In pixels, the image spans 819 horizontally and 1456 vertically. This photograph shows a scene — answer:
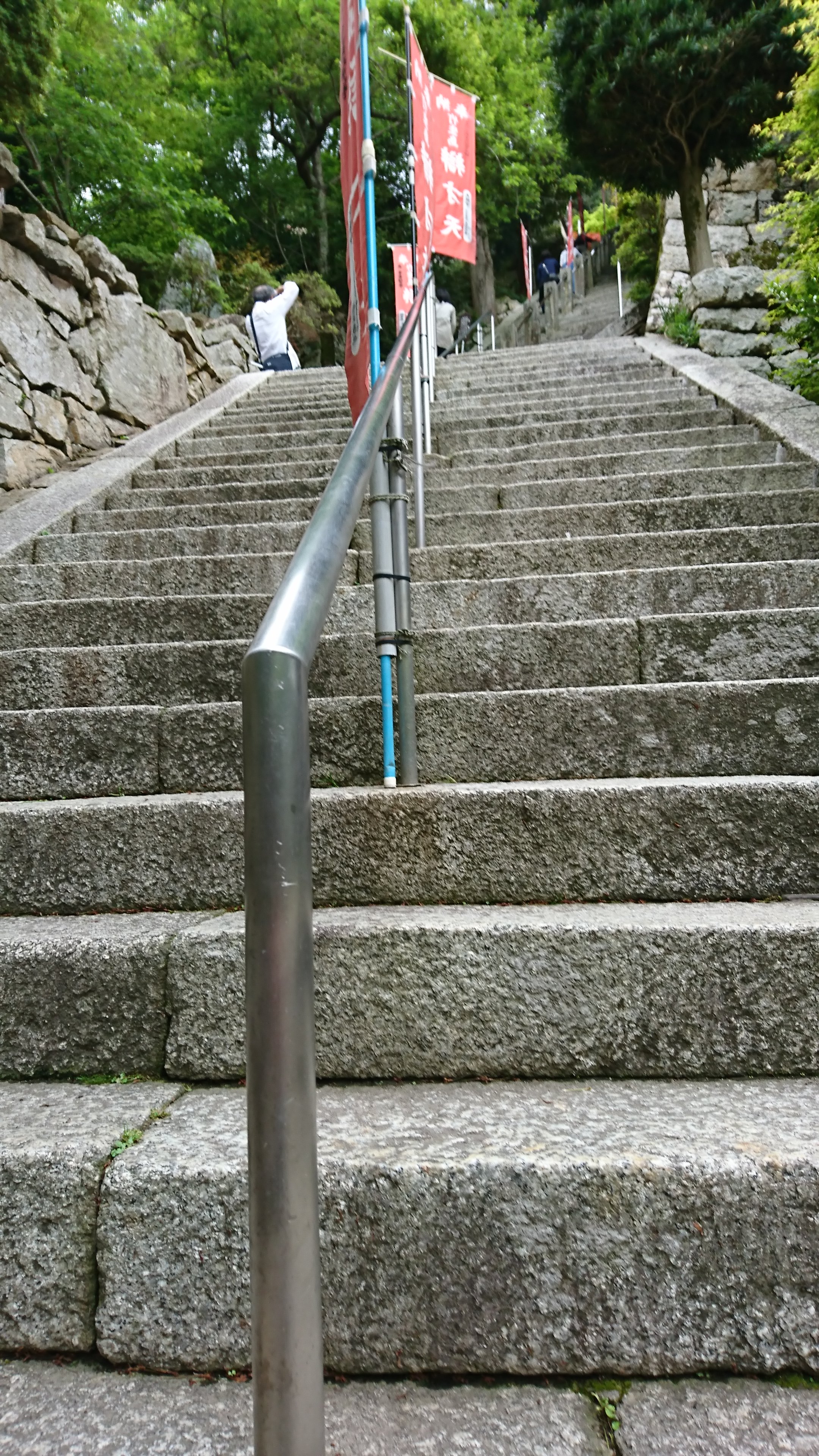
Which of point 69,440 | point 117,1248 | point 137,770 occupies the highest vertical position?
point 69,440

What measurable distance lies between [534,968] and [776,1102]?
399mm

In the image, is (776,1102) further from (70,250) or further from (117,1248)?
(70,250)

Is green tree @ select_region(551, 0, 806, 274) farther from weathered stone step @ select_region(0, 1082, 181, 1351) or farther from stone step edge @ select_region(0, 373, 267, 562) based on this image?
weathered stone step @ select_region(0, 1082, 181, 1351)

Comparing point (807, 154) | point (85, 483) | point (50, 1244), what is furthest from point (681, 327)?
point (50, 1244)

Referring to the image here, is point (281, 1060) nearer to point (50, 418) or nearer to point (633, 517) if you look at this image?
point (633, 517)

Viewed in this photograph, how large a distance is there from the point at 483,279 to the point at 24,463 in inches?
671

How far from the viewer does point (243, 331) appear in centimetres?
916

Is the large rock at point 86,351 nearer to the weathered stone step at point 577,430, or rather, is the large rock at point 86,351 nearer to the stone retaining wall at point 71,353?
the stone retaining wall at point 71,353

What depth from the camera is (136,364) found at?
609cm

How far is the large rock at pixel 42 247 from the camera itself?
5.01 meters

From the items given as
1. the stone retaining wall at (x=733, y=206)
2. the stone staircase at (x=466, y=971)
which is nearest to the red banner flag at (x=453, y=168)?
the stone staircase at (x=466, y=971)

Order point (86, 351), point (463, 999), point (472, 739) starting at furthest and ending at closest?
point (86, 351) < point (472, 739) < point (463, 999)

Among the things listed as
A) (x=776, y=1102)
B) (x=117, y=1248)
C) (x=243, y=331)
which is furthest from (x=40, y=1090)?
(x=243, y=331)

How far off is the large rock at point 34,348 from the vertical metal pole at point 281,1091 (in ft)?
16.2
